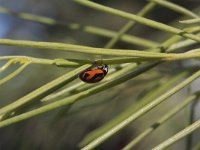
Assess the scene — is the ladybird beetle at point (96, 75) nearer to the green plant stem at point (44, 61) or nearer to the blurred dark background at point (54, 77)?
the green plant stem at point (44, 61)

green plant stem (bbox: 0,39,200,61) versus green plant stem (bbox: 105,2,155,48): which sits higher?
A: green plant stem (bbox: 105,2,155,48)

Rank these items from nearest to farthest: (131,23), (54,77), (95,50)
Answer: (95,50) < (131,23) < (54,77)

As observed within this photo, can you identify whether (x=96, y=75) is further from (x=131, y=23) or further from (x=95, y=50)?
(x=131, y=23)

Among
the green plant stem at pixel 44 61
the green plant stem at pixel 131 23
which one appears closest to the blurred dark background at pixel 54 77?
the green plant stem at pixel 131 23

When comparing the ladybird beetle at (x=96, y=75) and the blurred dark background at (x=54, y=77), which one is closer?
the ladybird beetle at (x=96, y=75)

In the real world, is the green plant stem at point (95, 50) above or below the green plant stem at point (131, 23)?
below

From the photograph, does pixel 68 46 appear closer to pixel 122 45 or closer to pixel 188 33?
pixel 188 33

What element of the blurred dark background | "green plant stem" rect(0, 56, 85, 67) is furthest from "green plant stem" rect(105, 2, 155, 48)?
"green plant stem" rect(0, 56, 85, 67)

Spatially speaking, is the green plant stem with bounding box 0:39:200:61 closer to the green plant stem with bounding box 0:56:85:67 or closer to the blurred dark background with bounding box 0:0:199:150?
the green plant stem with bounding box 0:56:85:67

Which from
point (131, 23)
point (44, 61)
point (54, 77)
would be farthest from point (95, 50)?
point (54, 77)

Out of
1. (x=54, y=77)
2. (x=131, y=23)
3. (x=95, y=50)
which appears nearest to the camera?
(x=95, y=50)
